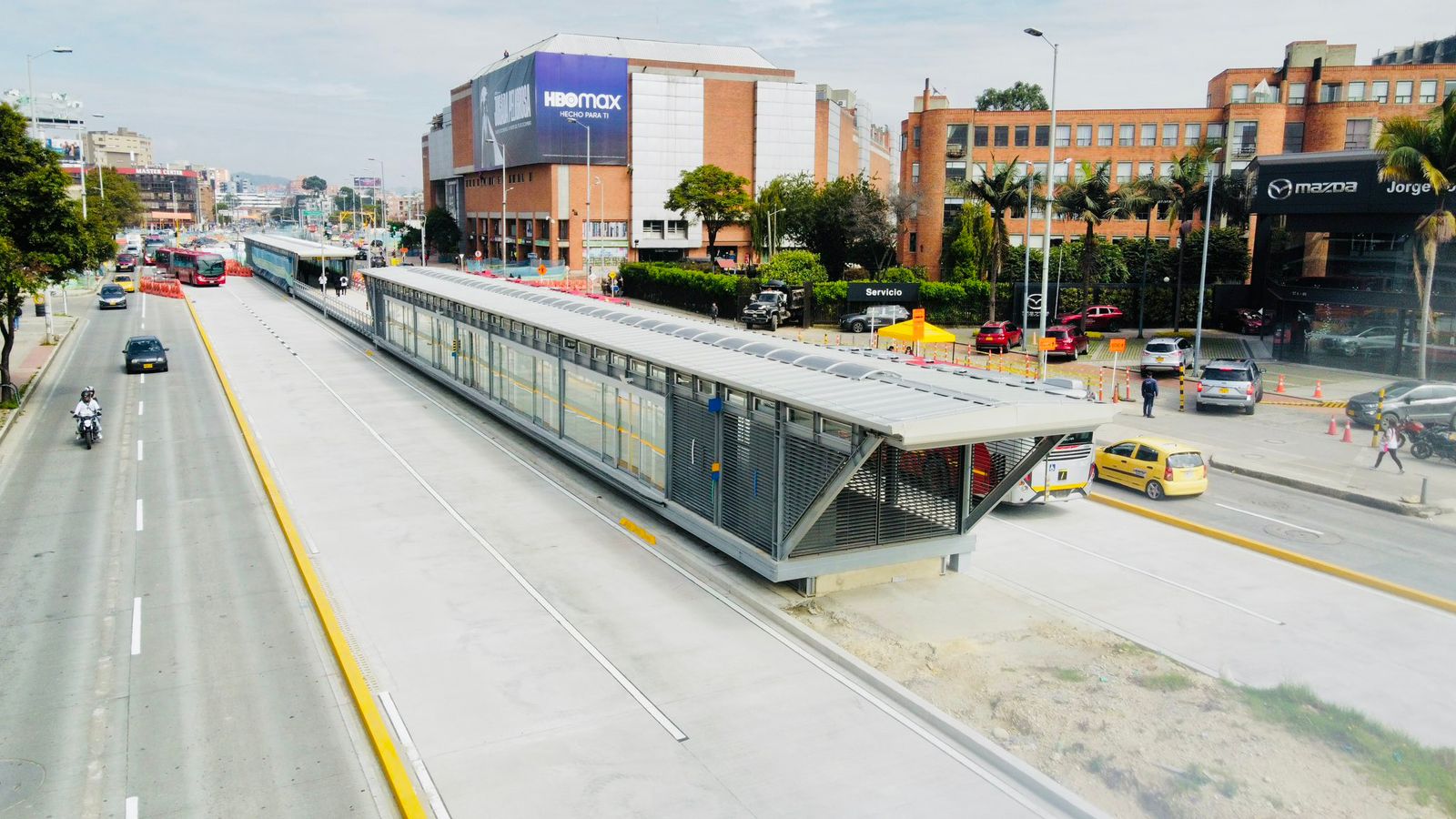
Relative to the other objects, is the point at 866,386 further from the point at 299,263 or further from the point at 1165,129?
the point at 299,263

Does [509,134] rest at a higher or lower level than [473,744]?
higher

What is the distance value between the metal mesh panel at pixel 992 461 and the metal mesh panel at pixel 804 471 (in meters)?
3.09

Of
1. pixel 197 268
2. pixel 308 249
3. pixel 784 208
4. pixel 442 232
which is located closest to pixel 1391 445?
pixel 784 208

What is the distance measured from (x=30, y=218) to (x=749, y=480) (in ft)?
87.8

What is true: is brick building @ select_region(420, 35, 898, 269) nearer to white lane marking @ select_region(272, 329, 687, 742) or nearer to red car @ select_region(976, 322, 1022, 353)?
red car @ select_region(976, 322, 1022, 353)

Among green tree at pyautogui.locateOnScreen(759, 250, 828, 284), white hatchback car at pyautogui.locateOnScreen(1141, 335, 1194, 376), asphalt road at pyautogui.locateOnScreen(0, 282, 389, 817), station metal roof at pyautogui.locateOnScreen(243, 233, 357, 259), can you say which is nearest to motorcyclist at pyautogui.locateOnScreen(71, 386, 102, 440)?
asphalt road at pyautogui.locateOnScreen(0, 282, 389, 817)

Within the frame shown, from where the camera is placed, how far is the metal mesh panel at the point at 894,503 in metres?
15.7

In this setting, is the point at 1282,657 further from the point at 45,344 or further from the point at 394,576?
the point at 45,344

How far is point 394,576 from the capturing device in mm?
16688

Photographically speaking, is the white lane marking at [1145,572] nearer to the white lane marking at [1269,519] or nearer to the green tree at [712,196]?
the white lane marking at [1269,519]

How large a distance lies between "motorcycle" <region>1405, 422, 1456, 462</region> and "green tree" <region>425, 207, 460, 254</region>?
11367 cm

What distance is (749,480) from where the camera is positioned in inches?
646

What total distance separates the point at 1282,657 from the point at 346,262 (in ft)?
216

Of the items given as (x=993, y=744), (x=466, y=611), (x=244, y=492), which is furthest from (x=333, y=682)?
(x=244, y=492)
